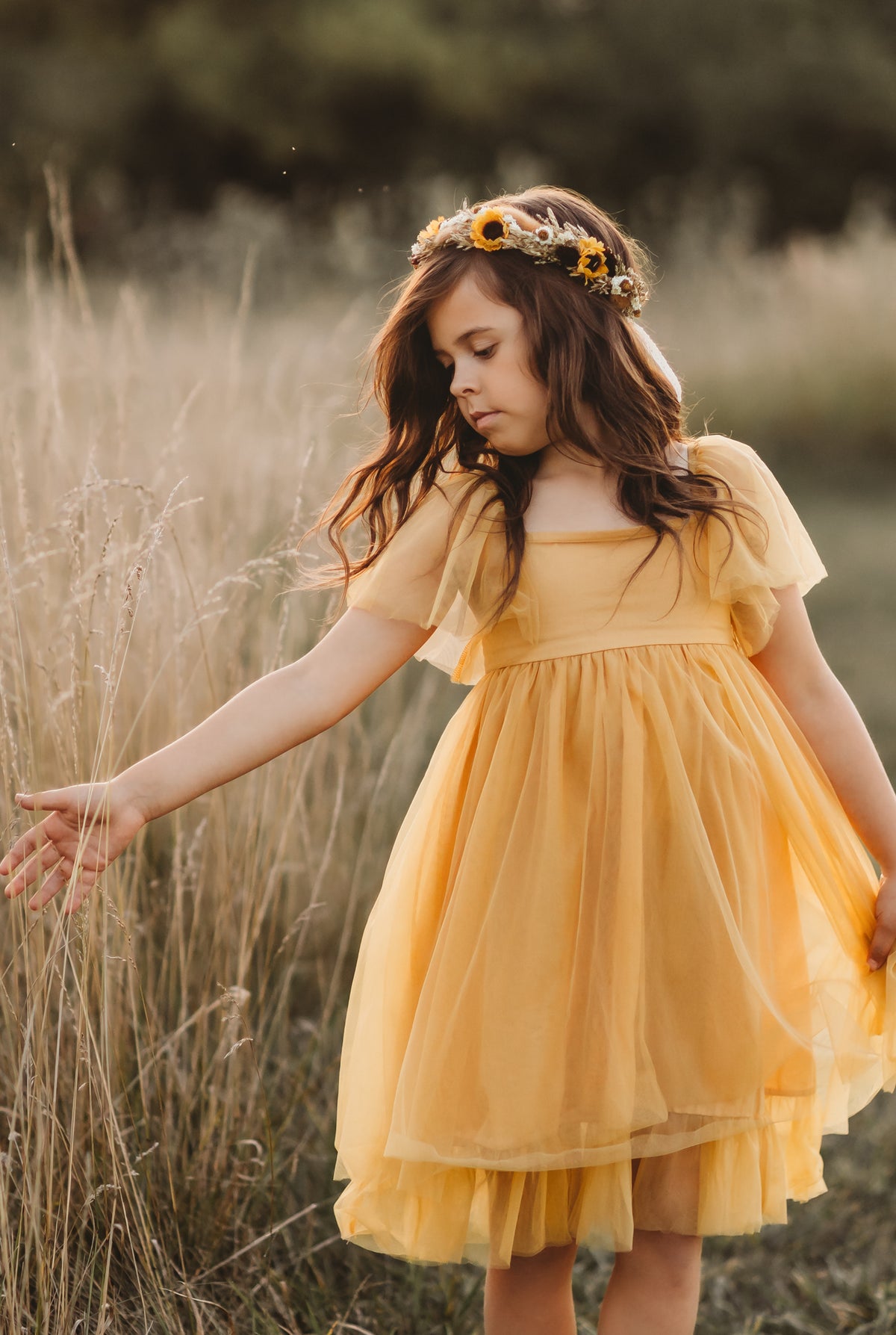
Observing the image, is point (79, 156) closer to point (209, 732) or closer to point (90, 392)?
point (90, 392)

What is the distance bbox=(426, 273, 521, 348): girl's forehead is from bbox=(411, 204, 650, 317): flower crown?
2.2 inches

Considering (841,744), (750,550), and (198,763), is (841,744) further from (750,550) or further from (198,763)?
(198,763)

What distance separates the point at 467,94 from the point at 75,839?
1459 centimetres

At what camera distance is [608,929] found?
1.43 meters

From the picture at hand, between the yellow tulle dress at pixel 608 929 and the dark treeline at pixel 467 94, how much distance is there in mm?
13070

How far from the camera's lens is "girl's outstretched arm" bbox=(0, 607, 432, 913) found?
142 centimetres

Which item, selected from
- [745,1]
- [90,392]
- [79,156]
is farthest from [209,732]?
[745,1]

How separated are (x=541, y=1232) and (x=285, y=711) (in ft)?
2.17

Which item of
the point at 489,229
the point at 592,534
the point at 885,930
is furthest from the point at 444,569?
the point at 885,930

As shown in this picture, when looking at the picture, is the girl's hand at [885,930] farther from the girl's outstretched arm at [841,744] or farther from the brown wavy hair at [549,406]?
Answer: the brown wavy hair at [549,406]

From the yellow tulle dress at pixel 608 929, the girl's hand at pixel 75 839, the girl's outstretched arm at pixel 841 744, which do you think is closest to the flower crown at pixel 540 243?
the yellow tulle dress at pixel 608 929

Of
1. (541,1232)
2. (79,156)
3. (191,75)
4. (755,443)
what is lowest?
(541,1232)

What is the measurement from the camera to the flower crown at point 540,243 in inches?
61.6

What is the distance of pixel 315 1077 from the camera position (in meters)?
2.33
